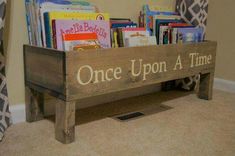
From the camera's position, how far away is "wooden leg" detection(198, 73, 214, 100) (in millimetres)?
1721

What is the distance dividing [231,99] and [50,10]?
121 centimetres

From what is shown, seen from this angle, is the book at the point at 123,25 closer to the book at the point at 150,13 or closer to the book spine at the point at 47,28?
the book at the point at 150,13

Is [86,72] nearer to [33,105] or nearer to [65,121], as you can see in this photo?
[65,121]

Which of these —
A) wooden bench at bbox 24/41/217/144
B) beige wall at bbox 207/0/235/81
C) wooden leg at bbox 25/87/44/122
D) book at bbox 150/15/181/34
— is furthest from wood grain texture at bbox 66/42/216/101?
beige wall at bbox 207/0/235/81

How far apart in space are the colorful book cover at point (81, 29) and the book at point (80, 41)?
2 cm

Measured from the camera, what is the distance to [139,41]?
1375 millimetres

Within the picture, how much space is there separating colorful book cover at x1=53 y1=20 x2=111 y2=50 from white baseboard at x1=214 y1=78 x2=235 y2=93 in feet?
3.51

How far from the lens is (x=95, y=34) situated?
1251mm

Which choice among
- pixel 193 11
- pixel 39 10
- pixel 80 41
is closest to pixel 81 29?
pixel 80 41

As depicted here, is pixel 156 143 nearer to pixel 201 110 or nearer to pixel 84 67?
pixel 84 67

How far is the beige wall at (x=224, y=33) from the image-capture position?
1.96m

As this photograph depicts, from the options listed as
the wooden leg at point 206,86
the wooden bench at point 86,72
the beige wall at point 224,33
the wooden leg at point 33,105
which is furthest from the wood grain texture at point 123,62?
the beige wall at point 224,33

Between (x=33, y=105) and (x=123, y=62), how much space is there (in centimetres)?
46

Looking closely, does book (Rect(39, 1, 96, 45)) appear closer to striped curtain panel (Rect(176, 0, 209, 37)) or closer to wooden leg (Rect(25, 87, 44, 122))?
wooden leg (Rect(25, 87, 44, 122))
